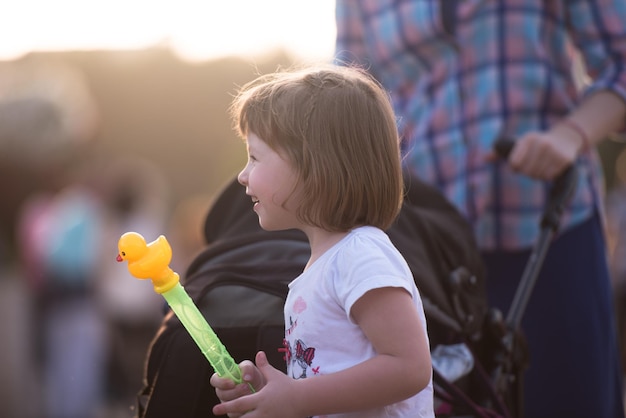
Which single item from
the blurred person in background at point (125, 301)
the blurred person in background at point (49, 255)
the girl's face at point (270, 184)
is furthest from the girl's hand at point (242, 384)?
the blurred person in background at point (125, 301)

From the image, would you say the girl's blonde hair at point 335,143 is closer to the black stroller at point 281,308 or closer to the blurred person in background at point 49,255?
the black stroller at point 281,308

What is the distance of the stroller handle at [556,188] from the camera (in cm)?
252

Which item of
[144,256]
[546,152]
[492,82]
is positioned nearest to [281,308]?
[144,256]

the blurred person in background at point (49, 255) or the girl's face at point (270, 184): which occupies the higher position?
the girl's face at point (270, 184)

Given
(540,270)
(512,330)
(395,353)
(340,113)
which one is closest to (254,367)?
(395,353)

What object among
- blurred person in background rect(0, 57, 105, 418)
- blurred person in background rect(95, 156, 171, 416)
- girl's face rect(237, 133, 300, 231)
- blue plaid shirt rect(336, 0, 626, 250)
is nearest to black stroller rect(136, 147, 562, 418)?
blue plaid shirt rect(336, 0, 626, 250)

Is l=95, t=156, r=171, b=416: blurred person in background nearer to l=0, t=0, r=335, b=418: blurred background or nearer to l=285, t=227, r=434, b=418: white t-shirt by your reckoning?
l=0, t=0, r=335, b=418: blurred background

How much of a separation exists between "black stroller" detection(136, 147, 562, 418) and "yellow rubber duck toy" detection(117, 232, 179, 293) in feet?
1.13

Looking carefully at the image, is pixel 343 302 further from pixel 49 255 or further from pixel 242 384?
pixel 49 255

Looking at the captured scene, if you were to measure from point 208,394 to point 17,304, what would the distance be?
4826 mm

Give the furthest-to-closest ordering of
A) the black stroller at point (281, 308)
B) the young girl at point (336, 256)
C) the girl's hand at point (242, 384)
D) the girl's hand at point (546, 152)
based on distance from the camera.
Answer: the girl's hand at point (546, 152) < the black stroller at point (281, 308) < the girl's hand at point (242, 384) < the young girl at point (336, 256)

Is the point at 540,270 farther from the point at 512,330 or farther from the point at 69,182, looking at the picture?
A: the point at 69,182

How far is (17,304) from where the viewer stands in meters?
6.52

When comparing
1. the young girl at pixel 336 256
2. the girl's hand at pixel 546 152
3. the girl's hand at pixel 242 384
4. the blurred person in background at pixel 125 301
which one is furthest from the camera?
the blurred person in background at pixel 125 301
